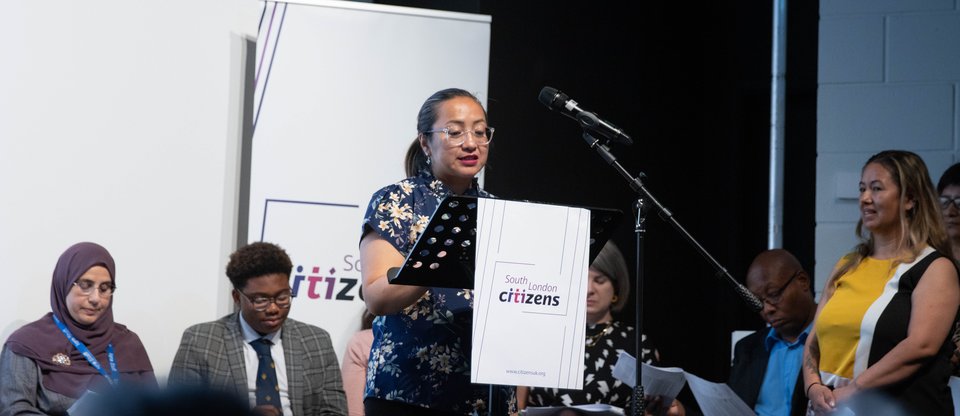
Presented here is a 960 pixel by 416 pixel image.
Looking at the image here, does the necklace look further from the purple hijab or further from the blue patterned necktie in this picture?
the purple hijab

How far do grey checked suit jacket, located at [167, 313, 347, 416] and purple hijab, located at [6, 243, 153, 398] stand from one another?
21 centimetres

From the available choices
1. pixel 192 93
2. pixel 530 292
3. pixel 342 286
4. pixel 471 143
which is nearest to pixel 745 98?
pixel 342 286

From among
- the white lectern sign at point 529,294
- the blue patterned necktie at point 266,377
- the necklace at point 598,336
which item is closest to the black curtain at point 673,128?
the necklace at point 598,336

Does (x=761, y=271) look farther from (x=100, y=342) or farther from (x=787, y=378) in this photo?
(x=100, y=342)

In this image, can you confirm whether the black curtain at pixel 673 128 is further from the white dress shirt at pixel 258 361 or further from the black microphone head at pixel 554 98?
the black microphone head at pixel 554 98

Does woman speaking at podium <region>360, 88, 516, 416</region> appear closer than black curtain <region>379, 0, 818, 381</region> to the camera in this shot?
Yes

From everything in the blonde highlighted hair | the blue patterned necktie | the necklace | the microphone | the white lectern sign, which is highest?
the microphone

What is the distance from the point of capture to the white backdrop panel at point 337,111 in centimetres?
393

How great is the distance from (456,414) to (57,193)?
2.33 metres

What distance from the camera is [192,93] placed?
160 inches

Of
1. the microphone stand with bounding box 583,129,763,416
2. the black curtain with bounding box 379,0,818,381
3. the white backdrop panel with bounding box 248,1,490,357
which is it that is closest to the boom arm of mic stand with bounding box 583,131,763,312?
the microphone stand with bounding box 583,129,763,416

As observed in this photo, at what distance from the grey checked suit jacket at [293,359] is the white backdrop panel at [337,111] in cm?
15

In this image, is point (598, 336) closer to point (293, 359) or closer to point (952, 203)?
point (293, 359)

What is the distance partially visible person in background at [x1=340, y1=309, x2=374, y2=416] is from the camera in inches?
154
